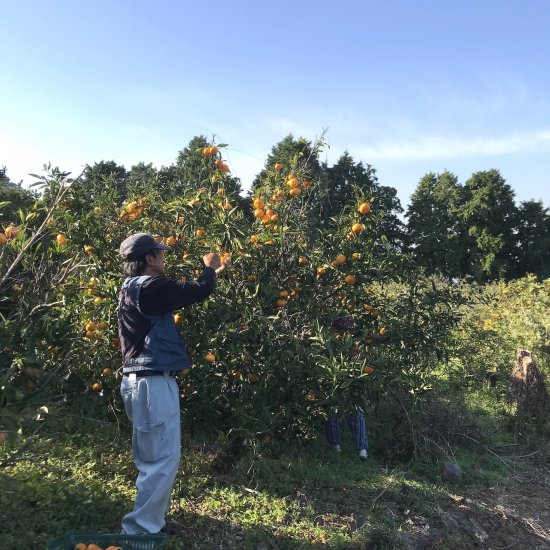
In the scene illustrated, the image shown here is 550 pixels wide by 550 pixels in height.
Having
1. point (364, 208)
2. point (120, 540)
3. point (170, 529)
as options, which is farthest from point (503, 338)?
point (120, 540)

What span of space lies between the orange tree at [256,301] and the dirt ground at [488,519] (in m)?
0.83

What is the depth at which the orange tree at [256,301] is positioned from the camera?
305 centimetres

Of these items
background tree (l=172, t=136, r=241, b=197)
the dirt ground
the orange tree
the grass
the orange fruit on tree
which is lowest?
the dirt ground

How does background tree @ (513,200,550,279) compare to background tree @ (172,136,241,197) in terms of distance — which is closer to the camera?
background tree @ (172,136,241,197)

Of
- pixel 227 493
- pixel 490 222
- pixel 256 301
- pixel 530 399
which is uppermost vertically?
pixel 490 222

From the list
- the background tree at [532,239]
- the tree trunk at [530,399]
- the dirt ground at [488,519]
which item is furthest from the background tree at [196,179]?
the background tree at [532,239]

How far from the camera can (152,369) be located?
2.56 m

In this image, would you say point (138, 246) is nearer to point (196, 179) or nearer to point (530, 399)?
point (196, 179)

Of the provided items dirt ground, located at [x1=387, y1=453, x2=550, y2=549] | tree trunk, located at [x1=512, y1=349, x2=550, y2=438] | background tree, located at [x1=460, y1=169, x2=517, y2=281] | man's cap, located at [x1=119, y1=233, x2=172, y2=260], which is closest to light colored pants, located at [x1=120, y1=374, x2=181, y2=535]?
man's cap, located at [x1=119, y1=233, x2=172, y2=260]

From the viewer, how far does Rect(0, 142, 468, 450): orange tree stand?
305 cm

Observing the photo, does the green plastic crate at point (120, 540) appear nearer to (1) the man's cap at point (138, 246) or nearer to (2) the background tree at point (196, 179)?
(1) the man's cap at point (138, 246)

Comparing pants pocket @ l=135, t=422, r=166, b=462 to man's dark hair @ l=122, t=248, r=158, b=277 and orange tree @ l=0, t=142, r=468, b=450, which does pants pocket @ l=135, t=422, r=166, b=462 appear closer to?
orange tree @ l=0, t=142, r=468, b=450

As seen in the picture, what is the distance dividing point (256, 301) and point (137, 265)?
32.3 inches

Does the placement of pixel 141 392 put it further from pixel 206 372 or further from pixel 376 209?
pixel 376 209
